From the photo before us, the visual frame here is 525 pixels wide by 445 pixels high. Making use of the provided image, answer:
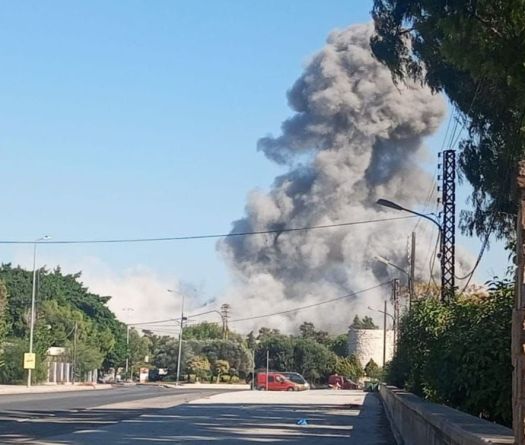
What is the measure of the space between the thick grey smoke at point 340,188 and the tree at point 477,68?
2803 inches

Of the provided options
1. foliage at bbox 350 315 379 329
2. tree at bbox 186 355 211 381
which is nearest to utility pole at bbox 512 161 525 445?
tree at bbox 186 355 211 381

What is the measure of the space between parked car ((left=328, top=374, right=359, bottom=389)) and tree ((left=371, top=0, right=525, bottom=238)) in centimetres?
6633

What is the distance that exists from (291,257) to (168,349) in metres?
32.2

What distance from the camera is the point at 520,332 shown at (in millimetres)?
6660

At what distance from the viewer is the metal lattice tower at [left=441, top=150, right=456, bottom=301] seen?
31984mm

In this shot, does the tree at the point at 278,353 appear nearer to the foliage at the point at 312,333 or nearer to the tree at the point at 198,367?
the tree at the point at 198,367

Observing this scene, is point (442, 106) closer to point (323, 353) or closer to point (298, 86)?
point (298, 86)

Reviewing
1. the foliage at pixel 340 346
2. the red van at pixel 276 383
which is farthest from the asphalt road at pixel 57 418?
the foliage at pixel 340 346

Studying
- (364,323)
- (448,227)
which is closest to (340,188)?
(364,323)

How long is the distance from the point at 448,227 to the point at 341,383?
6411 cm

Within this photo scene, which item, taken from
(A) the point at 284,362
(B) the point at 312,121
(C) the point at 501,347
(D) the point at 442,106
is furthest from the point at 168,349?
(C) the point at 501,347

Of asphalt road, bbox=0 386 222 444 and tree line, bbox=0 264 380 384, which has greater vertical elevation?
tree line, bbox=0 264 380 384

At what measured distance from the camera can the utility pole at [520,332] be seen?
6613 millimetres

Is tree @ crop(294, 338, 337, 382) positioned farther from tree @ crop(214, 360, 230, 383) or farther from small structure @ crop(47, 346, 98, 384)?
small structure @ crop(47, 346, 98, 384)
